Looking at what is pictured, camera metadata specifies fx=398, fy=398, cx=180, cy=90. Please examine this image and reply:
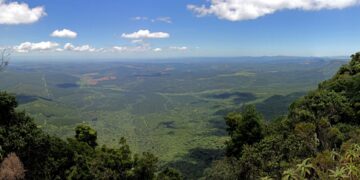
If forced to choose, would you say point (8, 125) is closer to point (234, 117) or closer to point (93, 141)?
point (93, 141)

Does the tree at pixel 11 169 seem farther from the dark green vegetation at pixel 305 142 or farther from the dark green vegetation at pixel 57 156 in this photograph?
the dark green vegetation at pixel 305 142

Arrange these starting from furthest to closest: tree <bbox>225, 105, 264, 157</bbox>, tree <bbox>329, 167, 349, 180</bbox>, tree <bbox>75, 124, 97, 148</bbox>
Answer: tree <bbox>75, 124, 97, 148</bbox>
tree <bbox>225, 105, 264, 157</bbox>
tree <bbox>329, 167, 349, 180</bbox>

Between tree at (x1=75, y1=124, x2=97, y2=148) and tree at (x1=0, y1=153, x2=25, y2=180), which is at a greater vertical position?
tree at (x1=0, y1=153, x2=25, y2=180)

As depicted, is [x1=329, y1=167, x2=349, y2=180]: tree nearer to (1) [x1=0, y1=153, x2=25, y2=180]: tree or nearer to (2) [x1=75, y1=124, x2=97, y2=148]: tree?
(1) [x1=0, y1=153, x2=25, y2=180]: tree

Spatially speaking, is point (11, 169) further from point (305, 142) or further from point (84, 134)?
point (305, 142)

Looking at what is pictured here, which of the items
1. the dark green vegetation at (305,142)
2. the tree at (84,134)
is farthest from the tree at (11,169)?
the dark green vegetation at (305,142)

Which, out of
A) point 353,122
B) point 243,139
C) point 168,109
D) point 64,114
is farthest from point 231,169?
point 168,109

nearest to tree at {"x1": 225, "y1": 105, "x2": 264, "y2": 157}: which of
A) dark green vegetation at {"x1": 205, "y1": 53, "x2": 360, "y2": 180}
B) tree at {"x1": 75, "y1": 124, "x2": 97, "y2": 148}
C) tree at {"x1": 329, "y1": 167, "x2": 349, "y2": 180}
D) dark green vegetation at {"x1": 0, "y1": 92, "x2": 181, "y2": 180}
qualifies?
dark green vegetation at {"x1": 205, "y1": 53, "x2": 360, "y2": 180}
